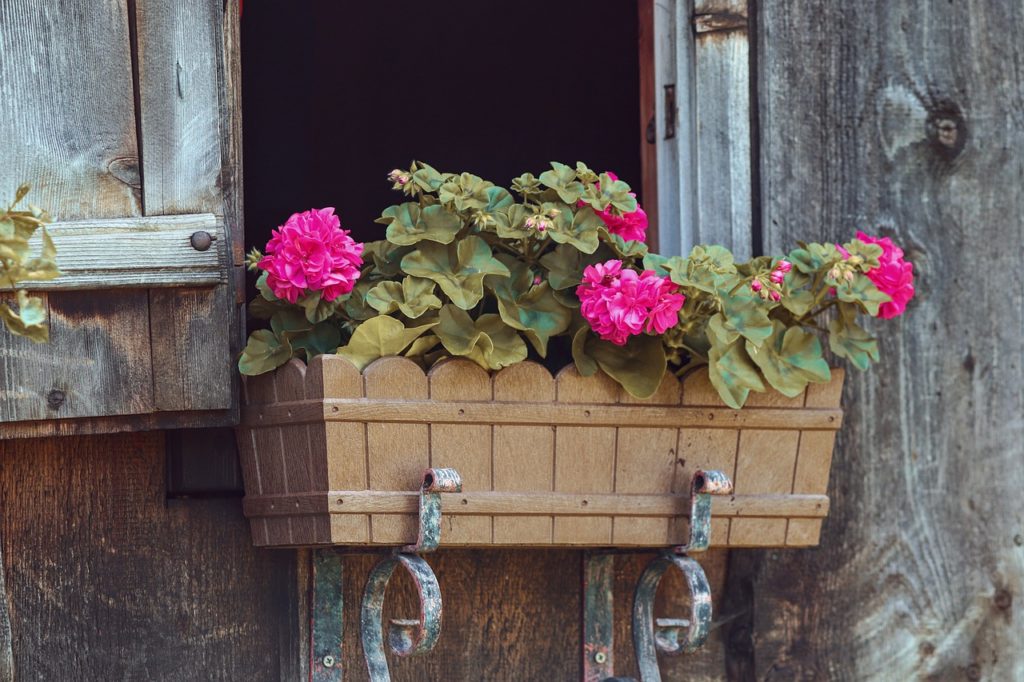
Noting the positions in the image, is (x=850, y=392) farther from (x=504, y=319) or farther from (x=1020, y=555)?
(x=504, y=319)

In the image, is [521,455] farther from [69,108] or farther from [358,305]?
[69,108]

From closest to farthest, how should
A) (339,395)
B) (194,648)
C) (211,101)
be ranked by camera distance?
1. (339,395)
2. (211,101)
3. (194,648)

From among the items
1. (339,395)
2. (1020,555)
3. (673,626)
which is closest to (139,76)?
(339,395)

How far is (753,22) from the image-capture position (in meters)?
2.00

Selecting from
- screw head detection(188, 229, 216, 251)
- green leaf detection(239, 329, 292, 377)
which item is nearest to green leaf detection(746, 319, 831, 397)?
green leaf detection(239, 329, 292, 377)

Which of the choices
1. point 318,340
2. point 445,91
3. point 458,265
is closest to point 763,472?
point 458,265

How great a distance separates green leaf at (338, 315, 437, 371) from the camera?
5.40 feet

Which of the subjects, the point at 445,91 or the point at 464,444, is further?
the point at 445,91

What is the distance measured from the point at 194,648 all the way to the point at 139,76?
31.1 inches

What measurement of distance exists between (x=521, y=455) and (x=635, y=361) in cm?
19

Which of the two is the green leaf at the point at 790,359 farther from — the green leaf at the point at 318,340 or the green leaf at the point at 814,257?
the green leaf at the point at 318,340

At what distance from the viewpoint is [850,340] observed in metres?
1.83

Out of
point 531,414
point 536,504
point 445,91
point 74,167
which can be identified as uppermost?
point 445,91

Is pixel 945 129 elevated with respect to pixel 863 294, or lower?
elevated
